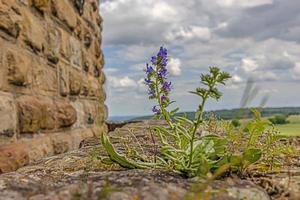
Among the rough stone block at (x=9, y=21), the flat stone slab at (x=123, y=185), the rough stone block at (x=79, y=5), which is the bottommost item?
the flat stone slab at (x=123, y=185)

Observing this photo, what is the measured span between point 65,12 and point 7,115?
1.29 metres

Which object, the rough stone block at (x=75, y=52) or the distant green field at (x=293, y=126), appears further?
the rough stone block at (x=75, y=52)

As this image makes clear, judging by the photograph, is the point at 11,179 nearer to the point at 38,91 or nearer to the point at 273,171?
the point at 273,171

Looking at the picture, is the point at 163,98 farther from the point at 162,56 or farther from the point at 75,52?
the point at 75,52

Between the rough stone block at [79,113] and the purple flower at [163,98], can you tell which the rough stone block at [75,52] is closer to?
the rough stone block at [79,113]

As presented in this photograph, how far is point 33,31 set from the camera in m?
2.65

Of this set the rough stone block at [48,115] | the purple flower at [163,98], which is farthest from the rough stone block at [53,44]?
the purple flower at [163,98]

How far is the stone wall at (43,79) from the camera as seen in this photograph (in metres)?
2.30

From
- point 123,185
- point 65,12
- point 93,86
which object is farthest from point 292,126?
point 123,185

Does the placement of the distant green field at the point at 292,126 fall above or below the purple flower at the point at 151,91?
below

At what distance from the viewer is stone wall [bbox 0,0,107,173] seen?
2305 millimetres

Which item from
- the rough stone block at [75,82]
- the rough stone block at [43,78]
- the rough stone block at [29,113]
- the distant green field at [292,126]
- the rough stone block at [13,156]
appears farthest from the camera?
the rough stone block at [75,82]

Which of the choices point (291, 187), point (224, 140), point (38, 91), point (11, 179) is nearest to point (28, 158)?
point (38, 91)

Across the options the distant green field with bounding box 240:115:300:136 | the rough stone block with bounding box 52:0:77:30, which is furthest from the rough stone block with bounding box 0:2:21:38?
the distant green field with bounding box 240:115:300:136
